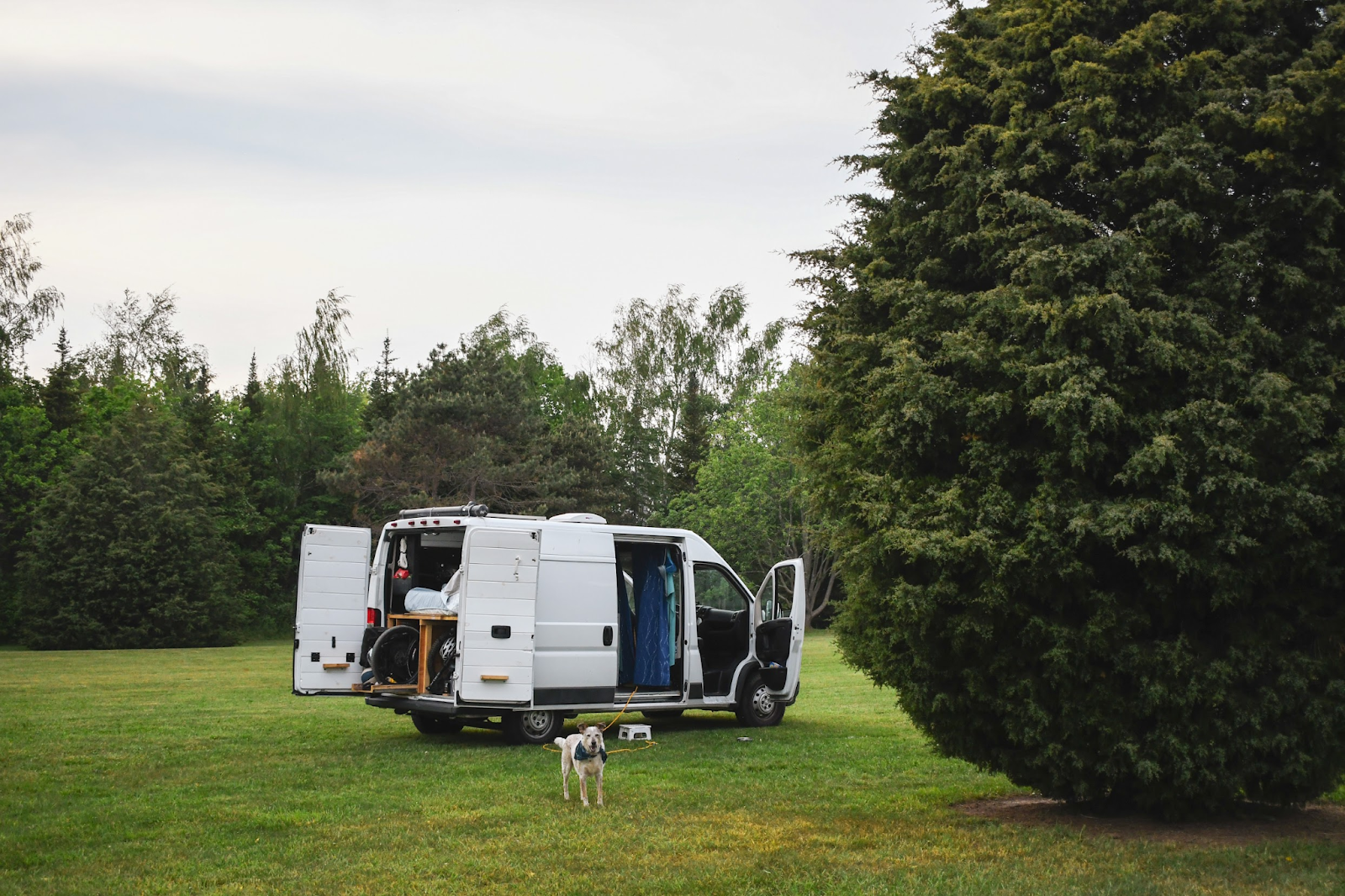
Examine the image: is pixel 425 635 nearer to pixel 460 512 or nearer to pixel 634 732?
pixel 460 512

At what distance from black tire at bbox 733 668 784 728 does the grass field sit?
230 millimetres

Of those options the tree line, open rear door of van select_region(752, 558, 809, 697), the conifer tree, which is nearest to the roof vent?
open rear door of van select_region(752, 558, 809, 697)

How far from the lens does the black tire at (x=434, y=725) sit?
45.1ft

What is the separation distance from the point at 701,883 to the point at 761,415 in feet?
157

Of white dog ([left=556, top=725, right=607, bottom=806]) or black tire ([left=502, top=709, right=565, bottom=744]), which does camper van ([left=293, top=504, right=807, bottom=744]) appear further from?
white dog ([left=556, top=725, right=607, bottom=806])

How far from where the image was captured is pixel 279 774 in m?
10.3

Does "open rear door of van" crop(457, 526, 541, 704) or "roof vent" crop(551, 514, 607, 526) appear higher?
"roof vent" crop(551, 514, 607, 526)

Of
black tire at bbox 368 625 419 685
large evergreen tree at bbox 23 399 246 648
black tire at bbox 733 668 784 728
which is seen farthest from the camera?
large evergreen tree at bbox 23 399 246 648

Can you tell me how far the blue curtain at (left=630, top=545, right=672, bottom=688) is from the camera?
44.2 feet

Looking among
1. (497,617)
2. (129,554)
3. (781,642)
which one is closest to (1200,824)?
(497,617)

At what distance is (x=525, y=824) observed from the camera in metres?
7.98

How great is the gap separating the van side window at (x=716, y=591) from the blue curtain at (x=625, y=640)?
39.4 inches

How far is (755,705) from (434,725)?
393 centimetres

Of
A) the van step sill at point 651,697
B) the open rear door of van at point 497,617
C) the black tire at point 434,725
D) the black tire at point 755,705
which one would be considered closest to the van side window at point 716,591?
the black tire at point 755,705
